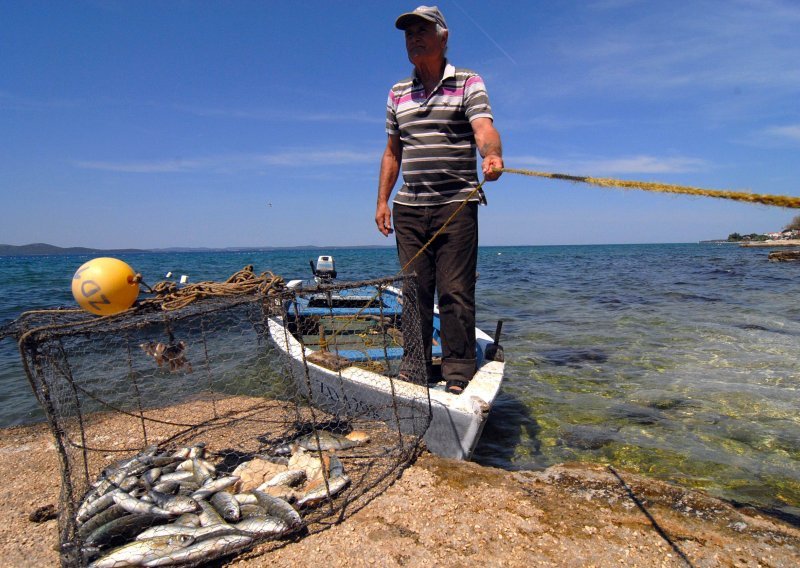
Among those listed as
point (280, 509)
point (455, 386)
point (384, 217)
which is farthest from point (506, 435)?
point (280, 509)

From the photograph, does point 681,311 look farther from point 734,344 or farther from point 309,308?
point 309,308

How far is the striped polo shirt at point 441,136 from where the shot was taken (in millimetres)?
3771

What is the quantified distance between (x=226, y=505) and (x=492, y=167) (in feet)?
9.63

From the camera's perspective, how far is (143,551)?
248cm

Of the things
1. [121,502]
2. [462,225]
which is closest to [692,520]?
[462,225]

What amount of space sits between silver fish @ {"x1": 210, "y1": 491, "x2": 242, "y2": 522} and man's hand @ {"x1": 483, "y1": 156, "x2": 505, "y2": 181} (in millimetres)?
2852

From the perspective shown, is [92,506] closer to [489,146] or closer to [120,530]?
[120,530]

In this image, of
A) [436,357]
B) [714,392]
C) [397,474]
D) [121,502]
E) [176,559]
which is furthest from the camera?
[714,392]

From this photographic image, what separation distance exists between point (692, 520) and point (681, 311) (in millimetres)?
11398

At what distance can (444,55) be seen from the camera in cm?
386

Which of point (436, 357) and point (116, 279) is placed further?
point (436, 357)

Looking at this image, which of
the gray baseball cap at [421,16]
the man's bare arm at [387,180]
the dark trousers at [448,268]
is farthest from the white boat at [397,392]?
the gray baseball cap at [421,16]

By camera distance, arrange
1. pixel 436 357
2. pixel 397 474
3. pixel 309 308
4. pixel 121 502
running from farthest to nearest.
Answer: pixel 309 308, pixel 436 357, pixel 397 474, pixel 121 502

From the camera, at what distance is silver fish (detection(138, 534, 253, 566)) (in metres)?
2.43
